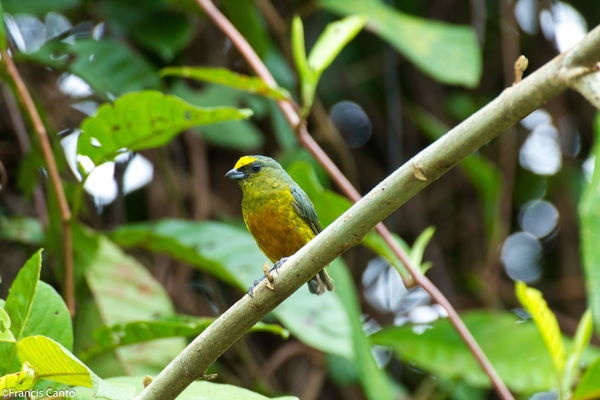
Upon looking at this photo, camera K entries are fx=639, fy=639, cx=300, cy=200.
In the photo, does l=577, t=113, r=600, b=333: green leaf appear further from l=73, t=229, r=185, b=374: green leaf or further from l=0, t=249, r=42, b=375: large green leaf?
l=73, t=229, r=185, b=374: green leaf

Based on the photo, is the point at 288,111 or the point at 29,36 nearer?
the point at 288,111

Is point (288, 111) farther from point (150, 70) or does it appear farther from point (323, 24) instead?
point (323, 24)

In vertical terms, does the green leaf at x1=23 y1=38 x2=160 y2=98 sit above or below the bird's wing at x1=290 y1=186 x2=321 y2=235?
above

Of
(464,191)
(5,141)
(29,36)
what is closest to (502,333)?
(464,191)

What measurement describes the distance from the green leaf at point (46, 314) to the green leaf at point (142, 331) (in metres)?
0.32

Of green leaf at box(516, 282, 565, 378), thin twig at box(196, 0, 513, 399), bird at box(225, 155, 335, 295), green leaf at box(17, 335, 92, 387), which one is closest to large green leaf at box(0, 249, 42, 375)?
green leaf at box(17, 335, 92, 387)

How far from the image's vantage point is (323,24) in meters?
4.47

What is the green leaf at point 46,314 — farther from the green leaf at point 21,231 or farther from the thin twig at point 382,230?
the green leaf at point 21,231

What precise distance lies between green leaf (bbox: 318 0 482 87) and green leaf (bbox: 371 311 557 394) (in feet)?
4.02

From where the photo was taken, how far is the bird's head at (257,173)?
2451 mm

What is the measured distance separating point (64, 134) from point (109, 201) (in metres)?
0.46

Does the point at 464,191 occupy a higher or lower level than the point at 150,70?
lower

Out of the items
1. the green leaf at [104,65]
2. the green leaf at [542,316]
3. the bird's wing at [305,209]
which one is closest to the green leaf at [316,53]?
the bird's wing at [305,209]

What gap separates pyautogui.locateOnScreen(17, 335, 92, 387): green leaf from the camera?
136cm
